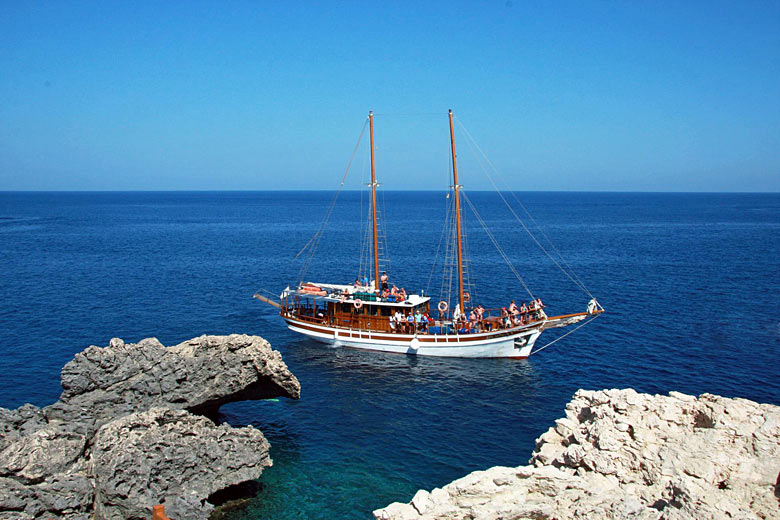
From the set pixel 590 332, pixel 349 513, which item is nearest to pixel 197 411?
pixel 349 513

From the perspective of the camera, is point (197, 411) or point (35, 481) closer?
point (35, 481)

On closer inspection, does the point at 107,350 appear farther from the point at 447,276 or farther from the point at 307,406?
the point at 447,276

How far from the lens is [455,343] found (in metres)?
42.4

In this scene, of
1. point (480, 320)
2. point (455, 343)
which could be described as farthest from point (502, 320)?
point (455, 343)

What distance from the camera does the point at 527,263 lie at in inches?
3228

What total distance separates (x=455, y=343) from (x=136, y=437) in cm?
2653

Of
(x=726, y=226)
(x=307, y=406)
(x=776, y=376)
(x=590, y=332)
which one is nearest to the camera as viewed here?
(x=307, y=406)

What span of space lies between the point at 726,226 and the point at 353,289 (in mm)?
129527

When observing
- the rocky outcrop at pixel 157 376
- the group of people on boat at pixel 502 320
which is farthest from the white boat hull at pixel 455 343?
the rocky outcrop at pixel 157 376

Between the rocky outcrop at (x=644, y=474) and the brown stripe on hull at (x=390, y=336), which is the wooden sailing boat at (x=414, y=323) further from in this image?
the rocky outcrop at (x=644, y=474)

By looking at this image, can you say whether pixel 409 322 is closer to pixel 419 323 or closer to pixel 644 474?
pixel 419 323

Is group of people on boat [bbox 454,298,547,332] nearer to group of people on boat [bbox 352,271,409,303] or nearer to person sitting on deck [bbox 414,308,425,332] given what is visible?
person sitting on deck [bbox 414,308,425,332]

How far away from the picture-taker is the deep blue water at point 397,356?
26891 mm

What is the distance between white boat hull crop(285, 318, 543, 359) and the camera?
41906 millimetres
